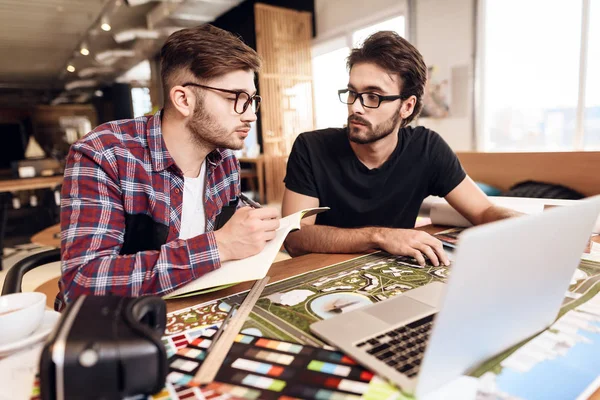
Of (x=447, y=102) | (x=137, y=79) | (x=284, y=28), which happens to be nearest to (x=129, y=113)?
(x=137, y=79)

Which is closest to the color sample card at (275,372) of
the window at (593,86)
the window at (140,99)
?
the window at (593,86)

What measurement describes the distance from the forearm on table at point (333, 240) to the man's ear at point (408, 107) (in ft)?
2.39

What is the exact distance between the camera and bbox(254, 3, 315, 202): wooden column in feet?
19.7

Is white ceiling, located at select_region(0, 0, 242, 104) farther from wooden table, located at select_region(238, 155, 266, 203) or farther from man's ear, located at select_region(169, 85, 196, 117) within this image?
man's ear, located at select_region(169, 85, 196, 117)

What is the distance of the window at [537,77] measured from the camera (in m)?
3.46

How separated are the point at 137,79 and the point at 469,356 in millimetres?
13454

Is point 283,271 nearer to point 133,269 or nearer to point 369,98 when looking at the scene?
point 133,269

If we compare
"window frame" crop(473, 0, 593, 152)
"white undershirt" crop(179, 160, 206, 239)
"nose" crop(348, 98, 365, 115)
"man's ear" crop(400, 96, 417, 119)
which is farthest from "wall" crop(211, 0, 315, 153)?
"white undershirt" crop(179, 160, 206, 239)

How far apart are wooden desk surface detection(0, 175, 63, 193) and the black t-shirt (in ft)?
13.1

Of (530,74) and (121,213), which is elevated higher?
(530,74)

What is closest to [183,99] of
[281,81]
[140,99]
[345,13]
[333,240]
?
[333,240]

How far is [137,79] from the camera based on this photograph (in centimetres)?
1230

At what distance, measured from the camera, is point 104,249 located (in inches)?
36.6

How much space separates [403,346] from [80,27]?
8410mm
